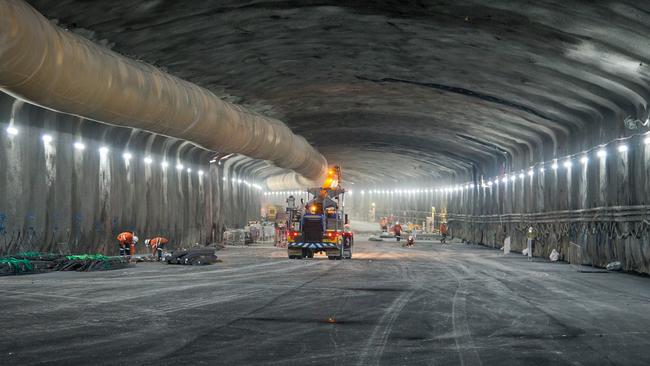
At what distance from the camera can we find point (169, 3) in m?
18.0

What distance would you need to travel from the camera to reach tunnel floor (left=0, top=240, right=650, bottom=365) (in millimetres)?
10445

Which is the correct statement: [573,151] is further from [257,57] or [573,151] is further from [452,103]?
[257,57]

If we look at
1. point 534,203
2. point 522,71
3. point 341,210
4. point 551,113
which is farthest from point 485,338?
point 534,203

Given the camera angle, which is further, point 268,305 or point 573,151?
point 573,151

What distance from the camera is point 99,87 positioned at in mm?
17172

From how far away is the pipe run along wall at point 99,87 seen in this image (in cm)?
1412

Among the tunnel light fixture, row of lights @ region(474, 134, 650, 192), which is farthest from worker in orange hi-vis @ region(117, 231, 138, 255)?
row of lights @ region(474, 134, 650, 192)

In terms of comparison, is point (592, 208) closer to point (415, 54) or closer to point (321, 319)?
point (415, 54)

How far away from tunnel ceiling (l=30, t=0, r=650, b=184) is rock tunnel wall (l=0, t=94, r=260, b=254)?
405 cm

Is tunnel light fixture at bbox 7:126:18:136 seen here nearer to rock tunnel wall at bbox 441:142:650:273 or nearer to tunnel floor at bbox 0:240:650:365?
tunnel floor at bbox 0:240:650:365

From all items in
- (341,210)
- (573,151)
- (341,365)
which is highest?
(573,151)

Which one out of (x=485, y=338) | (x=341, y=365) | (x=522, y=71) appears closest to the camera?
(x=341, y=365)

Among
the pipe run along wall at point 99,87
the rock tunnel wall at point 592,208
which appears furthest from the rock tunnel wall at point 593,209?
the pipe run along wall at point 99,87

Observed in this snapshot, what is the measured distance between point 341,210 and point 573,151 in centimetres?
995
